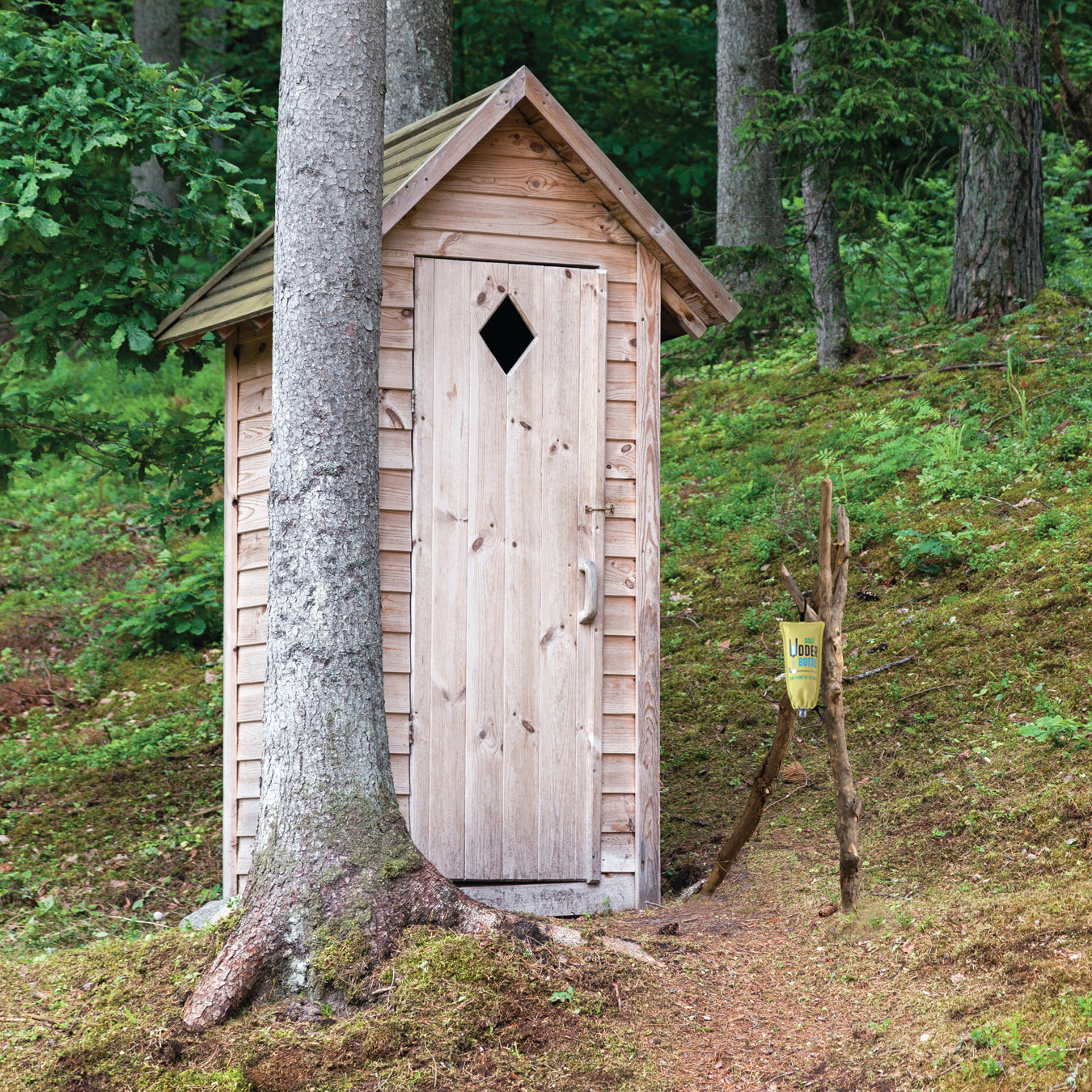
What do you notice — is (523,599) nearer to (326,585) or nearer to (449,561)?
(449,561)

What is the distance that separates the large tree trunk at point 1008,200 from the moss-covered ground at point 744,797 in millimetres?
465

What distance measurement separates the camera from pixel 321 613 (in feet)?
14.3

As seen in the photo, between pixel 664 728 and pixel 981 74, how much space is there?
20.2 ft

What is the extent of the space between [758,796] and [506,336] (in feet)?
9.57

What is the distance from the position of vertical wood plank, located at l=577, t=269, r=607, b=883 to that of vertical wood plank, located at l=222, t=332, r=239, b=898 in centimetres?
175

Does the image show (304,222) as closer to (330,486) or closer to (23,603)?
(330,486)

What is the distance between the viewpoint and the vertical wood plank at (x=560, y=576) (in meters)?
5.46

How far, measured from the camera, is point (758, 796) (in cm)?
500

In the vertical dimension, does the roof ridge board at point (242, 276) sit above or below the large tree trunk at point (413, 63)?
below

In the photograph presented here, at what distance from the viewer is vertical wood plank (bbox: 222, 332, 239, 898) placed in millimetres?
5641

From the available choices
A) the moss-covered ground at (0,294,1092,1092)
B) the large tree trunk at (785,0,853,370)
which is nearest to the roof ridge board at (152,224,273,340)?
the moss-covered ground at (0,294,1092,1092)

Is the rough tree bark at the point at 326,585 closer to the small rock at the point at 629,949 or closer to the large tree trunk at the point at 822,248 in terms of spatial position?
the small rock at the point at 629,949

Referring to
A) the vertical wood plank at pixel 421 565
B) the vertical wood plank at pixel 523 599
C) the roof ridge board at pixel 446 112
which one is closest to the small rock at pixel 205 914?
the vertical wood plank at pixel 421 565

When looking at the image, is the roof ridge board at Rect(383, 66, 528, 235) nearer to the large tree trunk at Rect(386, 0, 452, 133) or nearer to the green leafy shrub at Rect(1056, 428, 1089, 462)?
the large tree trunk at Rect(386, 0, 452, 133)
